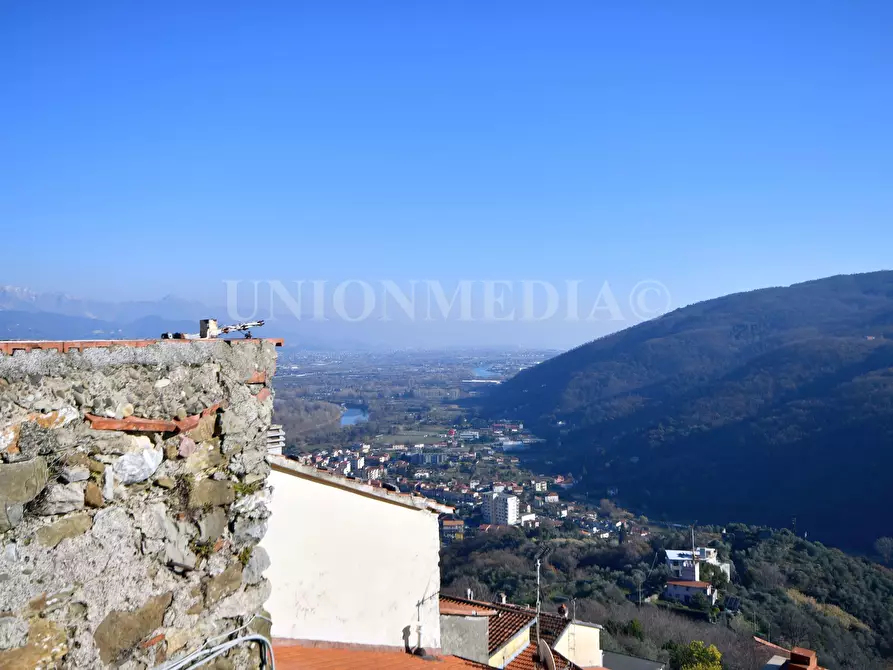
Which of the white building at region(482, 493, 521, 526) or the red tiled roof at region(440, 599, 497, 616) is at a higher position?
the red tiled roof at region(440, 599, 497, 616)

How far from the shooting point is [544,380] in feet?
334

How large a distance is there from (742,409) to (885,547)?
104ft

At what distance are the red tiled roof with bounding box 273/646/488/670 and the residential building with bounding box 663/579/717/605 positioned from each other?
21.9m

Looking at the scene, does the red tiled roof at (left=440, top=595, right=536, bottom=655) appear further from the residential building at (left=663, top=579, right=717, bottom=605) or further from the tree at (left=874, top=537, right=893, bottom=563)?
the tree at (left=874, top=537, right=893, bottom=563)

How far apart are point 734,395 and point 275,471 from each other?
71940 millimetres

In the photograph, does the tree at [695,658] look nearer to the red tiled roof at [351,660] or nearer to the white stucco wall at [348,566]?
the red tiled roof at [351,660]

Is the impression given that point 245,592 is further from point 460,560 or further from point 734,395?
point 734,395

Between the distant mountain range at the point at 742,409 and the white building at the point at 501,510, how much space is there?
44.9 feet

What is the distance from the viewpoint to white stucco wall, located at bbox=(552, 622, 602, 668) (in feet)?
34.4

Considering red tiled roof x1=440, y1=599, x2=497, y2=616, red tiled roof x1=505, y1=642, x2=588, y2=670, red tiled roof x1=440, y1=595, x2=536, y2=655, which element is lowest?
red tiled roof x1=505, y1=642, x2=588, y2=670

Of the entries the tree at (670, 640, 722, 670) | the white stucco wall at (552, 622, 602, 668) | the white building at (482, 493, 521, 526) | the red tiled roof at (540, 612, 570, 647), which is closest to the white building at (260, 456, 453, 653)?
the red tiled roof at (540, 612, 570, 647)

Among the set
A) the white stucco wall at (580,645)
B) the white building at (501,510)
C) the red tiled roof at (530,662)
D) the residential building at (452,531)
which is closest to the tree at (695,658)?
the white stucco wall at (580,645)

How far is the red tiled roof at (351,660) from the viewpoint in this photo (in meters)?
4.63

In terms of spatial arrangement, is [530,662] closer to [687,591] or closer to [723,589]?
[687,591]
